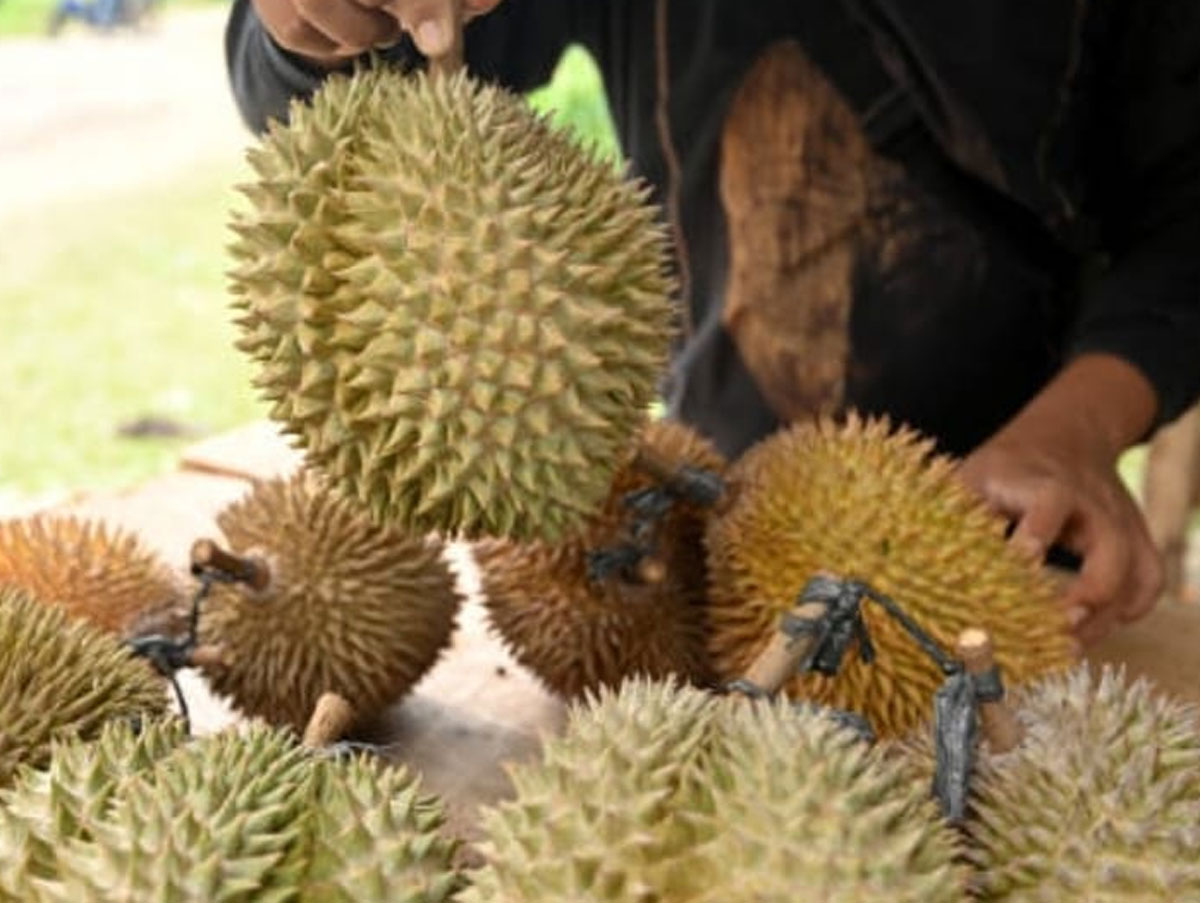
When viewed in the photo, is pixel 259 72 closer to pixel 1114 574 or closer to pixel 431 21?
pixel 431 21

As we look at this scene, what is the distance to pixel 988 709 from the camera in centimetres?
106

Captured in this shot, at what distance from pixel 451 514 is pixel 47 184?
223 inches

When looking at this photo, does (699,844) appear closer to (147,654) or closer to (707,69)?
(147,654)

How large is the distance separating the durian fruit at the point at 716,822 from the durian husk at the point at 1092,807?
0.19 ft

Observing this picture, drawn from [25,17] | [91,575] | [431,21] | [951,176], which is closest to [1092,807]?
[431,21]

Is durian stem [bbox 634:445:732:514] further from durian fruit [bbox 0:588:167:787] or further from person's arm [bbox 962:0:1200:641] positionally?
durian fruit [bbox 0:588:167:787]

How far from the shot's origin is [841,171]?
2186 mm

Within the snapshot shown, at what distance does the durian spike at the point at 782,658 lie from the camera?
1.04 metres

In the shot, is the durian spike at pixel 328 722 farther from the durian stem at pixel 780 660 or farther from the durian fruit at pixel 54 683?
the durian stem at pixel 780 660

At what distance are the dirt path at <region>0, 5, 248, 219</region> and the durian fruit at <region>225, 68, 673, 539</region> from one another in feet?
16.8

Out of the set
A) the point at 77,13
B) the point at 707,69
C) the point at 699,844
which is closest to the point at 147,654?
the point at 699,844

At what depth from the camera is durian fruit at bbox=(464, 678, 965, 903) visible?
87 cm

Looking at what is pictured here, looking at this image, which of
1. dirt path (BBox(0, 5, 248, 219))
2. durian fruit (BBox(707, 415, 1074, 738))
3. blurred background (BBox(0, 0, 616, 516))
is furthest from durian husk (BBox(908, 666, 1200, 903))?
dirt path (BBox(0, 5, 248, 219))

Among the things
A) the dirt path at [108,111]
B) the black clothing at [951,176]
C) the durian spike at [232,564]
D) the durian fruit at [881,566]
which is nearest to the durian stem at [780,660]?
the durian fruit at [881,566]
